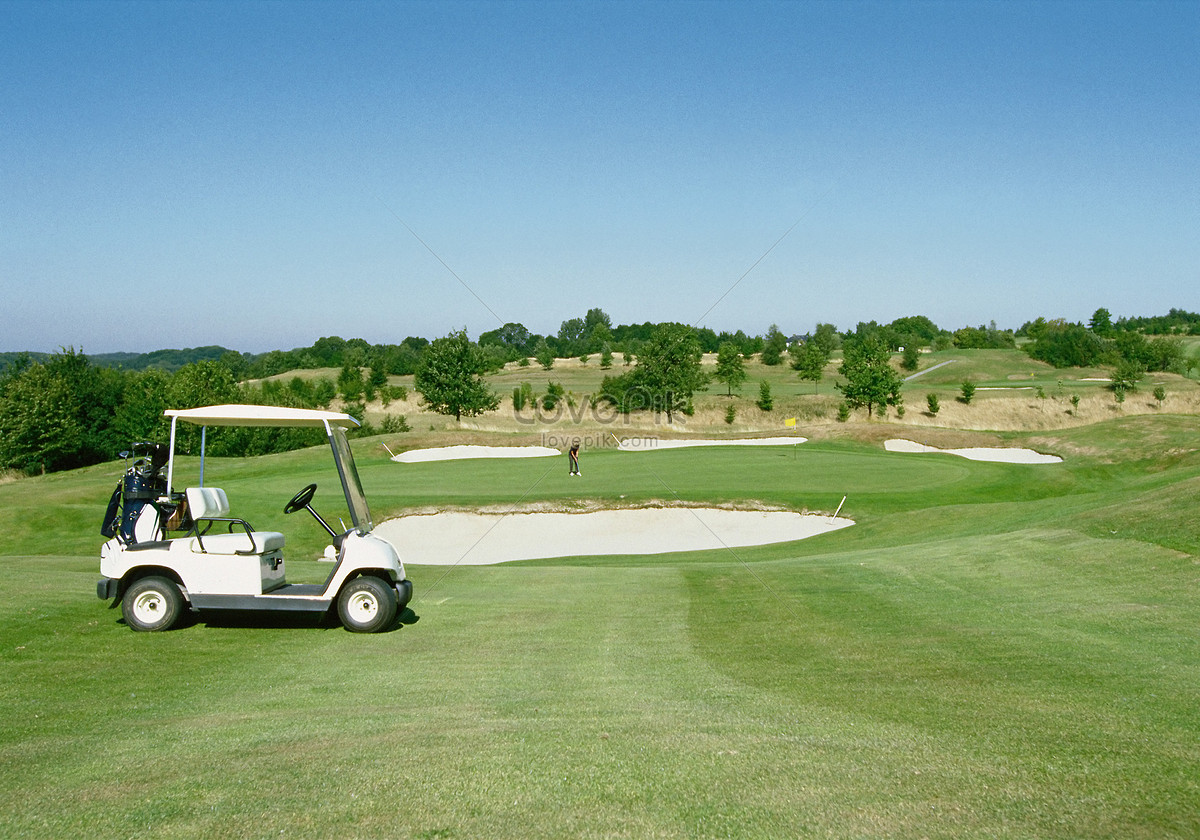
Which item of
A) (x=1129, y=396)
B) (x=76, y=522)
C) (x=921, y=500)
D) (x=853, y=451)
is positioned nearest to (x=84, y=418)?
(x=76, y=522)

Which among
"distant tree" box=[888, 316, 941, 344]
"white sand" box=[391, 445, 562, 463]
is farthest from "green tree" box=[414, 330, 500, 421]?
"distant tree" box=[888, 316, 941, 344]

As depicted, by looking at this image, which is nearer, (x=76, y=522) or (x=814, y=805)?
(x=814, y=805)

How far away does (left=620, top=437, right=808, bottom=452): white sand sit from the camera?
130 feet

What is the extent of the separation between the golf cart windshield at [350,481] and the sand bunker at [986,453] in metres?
29.5

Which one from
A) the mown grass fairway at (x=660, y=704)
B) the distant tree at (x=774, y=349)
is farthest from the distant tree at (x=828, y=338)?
the mown grass fairway at (x=660, y=704)

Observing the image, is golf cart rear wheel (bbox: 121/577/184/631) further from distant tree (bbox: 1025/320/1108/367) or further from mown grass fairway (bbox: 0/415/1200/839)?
distant tree (bbox: 1025/320/1108/367)

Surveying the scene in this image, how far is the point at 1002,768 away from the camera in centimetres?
493

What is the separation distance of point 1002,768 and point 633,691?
2.97 meters

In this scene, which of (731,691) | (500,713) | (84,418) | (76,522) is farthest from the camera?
(84,418)

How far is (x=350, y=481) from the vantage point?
9.99 m

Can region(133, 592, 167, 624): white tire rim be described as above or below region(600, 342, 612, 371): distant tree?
below

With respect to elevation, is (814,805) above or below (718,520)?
above

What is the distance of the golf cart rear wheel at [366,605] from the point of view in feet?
30.9

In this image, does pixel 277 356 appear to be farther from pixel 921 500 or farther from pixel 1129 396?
pixel 921 500
